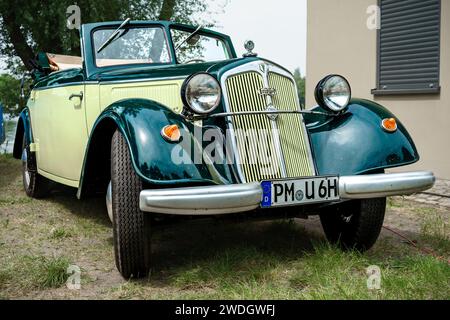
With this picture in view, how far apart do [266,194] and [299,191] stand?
0.66 feet

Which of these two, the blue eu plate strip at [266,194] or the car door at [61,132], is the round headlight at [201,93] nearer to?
the blue eu plate strip at [266,194]

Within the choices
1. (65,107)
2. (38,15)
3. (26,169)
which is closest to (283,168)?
(65,107)

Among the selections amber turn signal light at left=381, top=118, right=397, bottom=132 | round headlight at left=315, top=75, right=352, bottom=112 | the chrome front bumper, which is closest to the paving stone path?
A: amber turn signal light at left=381, top=118, right=397, bottom=132

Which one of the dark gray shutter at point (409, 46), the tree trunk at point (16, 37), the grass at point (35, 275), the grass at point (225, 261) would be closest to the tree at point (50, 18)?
the tree trunk at point (16, 37)

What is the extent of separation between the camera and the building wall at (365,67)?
5961 mm

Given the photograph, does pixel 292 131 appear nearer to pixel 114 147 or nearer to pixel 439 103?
pixel 114 147

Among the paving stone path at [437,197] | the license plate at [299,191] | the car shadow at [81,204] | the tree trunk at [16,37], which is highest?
the tree trunk at [16,37]

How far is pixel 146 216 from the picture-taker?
265cm

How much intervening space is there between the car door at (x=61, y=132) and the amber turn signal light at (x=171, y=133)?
51.3 inches

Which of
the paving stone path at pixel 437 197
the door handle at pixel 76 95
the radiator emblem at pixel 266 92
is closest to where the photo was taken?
the radiator emblem at pixel 266 92

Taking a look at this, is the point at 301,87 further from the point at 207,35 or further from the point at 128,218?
the point at 128,218

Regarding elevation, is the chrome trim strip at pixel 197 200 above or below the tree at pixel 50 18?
below

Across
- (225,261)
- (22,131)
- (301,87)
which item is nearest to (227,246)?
(225,261)

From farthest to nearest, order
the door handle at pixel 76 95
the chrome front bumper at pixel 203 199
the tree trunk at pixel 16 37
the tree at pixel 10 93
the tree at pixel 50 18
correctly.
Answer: the tree at pixel 10 93, the tree trunk at pixel 16 37, the tree at pixel 50 18, the door handle at pixel 76 95, the chrome front bumper at pixel 203 199
